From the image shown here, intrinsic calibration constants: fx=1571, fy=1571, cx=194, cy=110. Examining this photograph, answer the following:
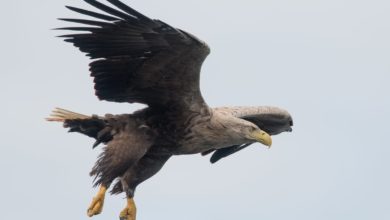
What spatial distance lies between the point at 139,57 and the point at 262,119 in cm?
315

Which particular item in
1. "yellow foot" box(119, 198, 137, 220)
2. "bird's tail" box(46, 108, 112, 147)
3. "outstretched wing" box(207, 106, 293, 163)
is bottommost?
"yellow foot" box(119, 198, 137, 220)

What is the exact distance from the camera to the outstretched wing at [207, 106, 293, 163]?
2267 centimetres

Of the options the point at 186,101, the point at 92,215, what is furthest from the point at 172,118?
the point at 92,215

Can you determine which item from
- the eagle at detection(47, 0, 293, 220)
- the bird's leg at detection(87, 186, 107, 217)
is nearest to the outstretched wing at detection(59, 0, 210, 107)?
the eagle at detection(47, 0, 293, 220)

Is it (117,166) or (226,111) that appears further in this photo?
(226,111)

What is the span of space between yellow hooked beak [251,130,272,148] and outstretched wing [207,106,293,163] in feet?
2.89

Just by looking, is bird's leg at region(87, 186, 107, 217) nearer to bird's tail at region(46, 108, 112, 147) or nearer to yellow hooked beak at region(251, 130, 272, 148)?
bird's tail at region(46, 108, 112, 147)

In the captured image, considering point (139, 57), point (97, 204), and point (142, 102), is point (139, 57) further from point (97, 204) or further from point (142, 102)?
point (97, 204)

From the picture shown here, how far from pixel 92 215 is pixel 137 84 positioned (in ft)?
6.04

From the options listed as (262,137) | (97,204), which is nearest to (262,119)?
(262,137)

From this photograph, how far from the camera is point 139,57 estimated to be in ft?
67.7

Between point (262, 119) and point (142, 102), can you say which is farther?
point (262, 119)

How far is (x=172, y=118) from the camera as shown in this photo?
21.2 meters

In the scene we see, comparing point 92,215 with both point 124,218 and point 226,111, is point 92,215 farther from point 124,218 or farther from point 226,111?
point 226,111
